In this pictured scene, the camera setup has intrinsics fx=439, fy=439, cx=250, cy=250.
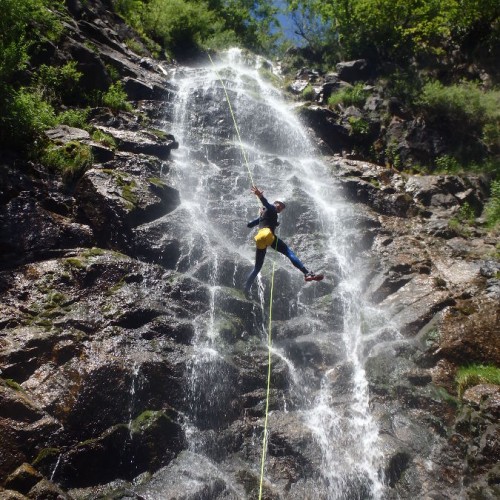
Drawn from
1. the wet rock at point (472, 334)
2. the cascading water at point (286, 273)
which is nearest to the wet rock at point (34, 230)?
the cascading water at point (286, 273)

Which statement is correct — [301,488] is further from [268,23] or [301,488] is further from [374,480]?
[268,23]

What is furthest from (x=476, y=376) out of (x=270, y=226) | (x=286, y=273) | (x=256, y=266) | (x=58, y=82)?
(x=58, y=82)

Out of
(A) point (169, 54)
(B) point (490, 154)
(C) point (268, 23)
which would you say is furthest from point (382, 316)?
(C) point (268, 23)

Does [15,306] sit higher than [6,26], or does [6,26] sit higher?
[6,26]

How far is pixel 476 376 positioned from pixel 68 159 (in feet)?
29.5

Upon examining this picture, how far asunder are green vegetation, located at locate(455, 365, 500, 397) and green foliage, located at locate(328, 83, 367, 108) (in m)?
12.0

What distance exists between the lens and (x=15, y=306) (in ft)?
22.6

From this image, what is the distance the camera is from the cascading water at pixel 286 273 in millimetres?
6859

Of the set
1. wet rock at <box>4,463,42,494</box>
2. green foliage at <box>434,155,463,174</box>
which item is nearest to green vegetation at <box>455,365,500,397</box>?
wet rock at <box>4,463,42,494</box>

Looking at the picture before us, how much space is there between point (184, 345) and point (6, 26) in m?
8.28

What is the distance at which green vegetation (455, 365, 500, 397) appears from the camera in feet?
24.5

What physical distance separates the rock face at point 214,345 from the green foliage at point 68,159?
0.85 feet

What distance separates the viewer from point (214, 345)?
763cm

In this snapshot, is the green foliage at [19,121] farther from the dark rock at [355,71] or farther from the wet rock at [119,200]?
the dark rock at [355,71]
